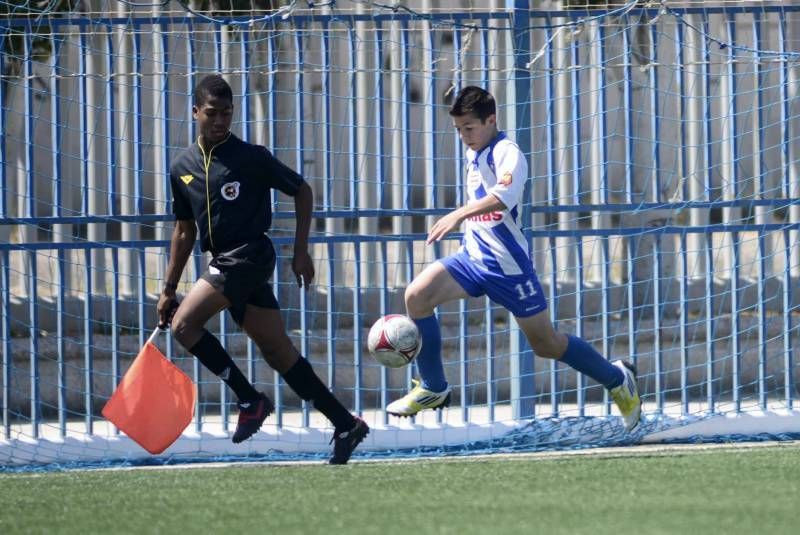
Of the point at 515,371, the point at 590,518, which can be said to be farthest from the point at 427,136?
the point at 590,518

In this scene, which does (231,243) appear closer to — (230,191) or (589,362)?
(230,191)

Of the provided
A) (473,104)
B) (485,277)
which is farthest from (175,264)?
(473,104)

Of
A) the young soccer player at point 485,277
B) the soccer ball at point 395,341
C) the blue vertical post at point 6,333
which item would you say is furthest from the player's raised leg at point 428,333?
the blue vertical post at point 6,333

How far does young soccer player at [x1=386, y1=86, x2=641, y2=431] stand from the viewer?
23.1 feet

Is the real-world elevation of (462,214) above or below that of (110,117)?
below

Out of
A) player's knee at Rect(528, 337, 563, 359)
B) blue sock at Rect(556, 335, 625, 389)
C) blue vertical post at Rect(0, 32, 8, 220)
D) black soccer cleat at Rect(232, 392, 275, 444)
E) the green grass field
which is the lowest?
the green grass field

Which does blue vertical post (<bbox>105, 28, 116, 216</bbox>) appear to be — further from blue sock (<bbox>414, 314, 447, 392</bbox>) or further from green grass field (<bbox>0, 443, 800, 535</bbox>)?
blue sock (<bbox>414, 314, 447, 392</bbox>)

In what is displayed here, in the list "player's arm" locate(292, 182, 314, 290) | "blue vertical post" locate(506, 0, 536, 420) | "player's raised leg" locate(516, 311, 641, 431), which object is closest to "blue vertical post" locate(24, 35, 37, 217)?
"player's arm" locate(292, 182, 314, 290)

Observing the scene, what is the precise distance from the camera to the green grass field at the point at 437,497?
521 centimetres

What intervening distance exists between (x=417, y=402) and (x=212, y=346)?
1.05 meters

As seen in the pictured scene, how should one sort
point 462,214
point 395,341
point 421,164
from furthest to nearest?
point 421,164
point 395,341
point 462,214

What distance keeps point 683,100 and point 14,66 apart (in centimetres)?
417

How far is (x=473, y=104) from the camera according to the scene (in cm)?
700

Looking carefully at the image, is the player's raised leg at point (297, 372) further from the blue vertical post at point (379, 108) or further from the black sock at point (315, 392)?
the blue vertical post at point (379, 108)
